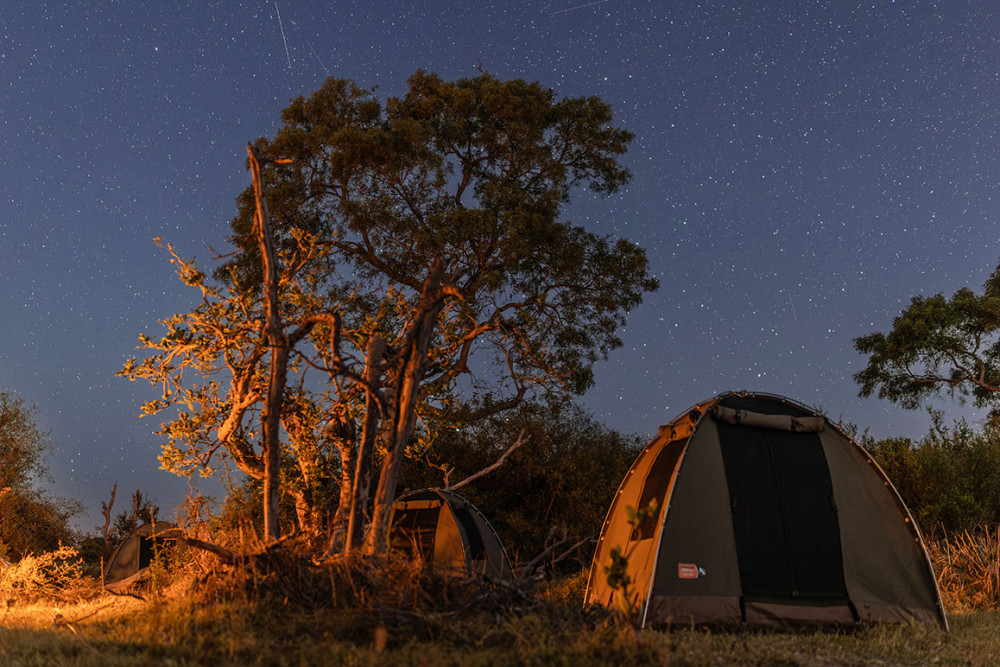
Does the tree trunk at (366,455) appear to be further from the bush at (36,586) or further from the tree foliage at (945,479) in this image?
the tree foliage at (945,479)

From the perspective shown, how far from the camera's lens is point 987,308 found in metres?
22.3

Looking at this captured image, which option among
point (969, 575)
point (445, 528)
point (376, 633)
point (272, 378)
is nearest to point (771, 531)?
point (969, 575)

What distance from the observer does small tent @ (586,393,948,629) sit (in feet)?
25.7

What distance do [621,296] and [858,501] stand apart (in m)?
9.61

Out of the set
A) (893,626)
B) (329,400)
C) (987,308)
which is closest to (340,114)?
(329,400)

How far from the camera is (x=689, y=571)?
784 cm

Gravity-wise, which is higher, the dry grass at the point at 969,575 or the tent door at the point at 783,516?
the tent door at the point at 783,516

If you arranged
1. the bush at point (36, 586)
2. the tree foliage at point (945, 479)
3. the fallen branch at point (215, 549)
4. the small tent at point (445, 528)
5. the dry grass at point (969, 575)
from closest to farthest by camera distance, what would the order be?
1. the fallen branch at point (215, 549)
2. the dry grass at point (969, 575)
3. the bush at point (36, 586)
4. the small tent at point (445, 528)
5. the tree foliage at point (945, 479)

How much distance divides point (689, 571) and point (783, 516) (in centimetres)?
132

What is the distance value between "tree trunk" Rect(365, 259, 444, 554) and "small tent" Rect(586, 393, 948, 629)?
7.91ft

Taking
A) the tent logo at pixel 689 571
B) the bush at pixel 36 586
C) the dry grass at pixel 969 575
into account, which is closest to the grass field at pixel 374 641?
the tent logo at pixel 689 571

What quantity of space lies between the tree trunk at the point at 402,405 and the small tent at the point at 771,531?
94.9 inches

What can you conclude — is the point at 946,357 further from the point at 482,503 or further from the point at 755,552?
the point at 755,552

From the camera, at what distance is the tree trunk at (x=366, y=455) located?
7199 mm
